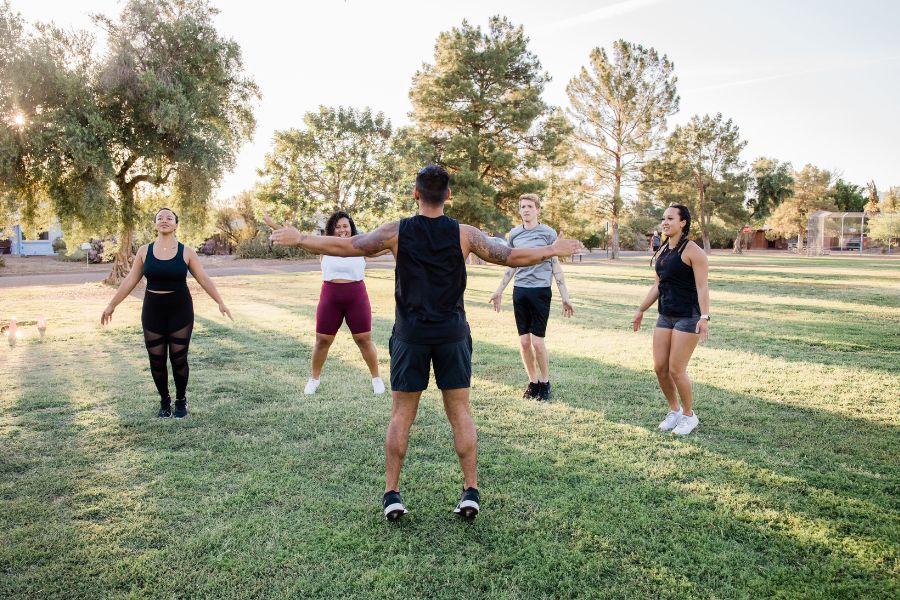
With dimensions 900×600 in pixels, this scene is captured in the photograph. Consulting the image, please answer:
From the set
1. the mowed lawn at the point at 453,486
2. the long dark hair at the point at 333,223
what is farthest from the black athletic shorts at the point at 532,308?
the long dark hair at the point at 333,223

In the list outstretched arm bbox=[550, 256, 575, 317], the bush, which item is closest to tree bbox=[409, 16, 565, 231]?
the bush

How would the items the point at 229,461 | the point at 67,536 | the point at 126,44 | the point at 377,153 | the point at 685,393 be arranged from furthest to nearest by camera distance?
the point at 377,153, the point at 126,44, the point at 685,393, the point at 229,461, the point at 67,536

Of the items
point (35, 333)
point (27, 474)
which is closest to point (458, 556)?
point (27, 474)

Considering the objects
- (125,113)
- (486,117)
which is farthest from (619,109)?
(125,113)

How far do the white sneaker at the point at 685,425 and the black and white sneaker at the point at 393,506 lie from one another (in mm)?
3091

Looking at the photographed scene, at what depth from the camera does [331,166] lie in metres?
34.6

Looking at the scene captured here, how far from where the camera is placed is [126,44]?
20094 mm

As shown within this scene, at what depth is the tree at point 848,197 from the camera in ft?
252

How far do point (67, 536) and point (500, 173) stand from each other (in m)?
34.8

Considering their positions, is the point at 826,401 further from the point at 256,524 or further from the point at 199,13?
the point at 199,13

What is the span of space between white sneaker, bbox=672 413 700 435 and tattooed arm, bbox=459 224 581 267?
9.15 feet

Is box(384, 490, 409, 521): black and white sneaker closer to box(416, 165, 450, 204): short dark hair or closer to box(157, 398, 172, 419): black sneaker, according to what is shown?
box(416, 165, 450, 204): short dark hair

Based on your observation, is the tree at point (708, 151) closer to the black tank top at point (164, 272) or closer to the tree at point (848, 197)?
the tree at point (848, 197)

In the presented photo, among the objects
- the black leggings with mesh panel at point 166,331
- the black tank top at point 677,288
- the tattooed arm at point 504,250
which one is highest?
the tattooed arm at point 504,250
